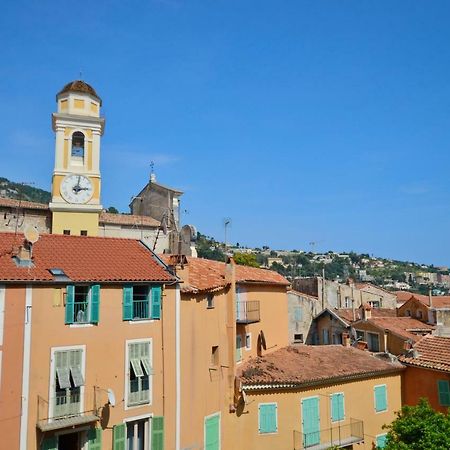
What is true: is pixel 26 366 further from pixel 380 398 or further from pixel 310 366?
pixel 380 398

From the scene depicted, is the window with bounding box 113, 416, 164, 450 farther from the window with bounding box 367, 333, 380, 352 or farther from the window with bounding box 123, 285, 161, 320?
the window with bounding box 367, 333, 380, 352

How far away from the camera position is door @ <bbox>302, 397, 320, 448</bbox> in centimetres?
2578

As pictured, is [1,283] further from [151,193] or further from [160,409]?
[151,193]

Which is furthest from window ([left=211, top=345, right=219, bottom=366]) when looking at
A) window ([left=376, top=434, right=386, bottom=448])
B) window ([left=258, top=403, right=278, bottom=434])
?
window ([left=376, top=434, right=386, bottom=448])

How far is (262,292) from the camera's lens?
31.1 metres

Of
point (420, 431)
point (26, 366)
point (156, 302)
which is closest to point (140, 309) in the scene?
point (156, 302)

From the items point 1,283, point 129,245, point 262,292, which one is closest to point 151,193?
point 262,292

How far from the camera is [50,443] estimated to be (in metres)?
18.1

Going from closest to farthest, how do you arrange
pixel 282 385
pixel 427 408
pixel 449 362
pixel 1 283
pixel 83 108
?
pixel 1 283, pixel 427 408, pixel 282 385, pixel 449 362, pixel 83 108

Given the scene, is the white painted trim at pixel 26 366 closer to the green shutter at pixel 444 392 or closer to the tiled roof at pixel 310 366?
the tiled roof at pixel 310 366

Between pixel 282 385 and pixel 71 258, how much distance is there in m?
13.1

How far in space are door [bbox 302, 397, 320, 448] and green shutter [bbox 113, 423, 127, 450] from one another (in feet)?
35.3

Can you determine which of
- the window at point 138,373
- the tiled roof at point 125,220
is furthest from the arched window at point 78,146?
the window at point 138,373

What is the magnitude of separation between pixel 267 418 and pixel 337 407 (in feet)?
15.8
